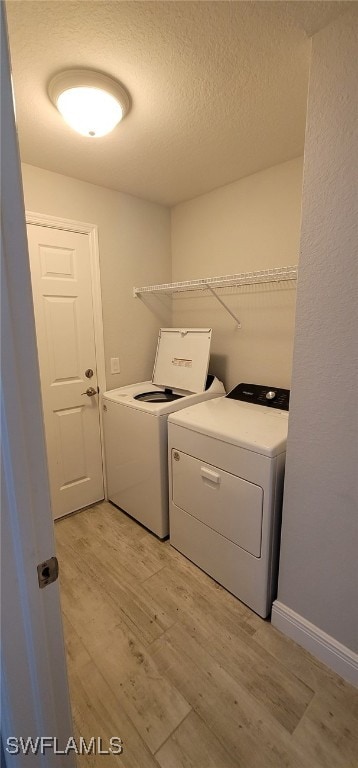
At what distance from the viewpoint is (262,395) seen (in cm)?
204

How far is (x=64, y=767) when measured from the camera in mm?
669

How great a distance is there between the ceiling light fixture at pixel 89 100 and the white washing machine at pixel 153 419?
135 cm

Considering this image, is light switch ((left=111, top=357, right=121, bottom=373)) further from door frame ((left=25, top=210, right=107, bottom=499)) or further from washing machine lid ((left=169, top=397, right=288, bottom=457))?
washing machine lid ((left=169, top=397, right=288, bottom=457))

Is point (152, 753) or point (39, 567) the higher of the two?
point (39, 567)

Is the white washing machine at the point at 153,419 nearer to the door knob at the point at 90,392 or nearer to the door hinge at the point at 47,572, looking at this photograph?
the door knob at the point at 90,392

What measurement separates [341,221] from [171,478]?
1524 mm

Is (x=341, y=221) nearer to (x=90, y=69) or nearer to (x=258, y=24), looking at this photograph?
(x=258, y=24)

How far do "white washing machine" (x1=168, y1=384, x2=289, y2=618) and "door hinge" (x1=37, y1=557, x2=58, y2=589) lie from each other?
0.98 meters

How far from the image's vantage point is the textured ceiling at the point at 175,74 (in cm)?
99

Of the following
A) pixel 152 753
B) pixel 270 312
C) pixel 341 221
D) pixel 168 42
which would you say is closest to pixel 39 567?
pixel 152 753

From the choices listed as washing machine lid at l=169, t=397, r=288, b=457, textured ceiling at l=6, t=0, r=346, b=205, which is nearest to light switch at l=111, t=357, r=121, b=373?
washing machine lid at l=169, t=397, r=288, b=457

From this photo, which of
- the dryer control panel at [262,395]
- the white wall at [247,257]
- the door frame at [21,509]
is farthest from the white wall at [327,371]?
the door frame at [21,509]

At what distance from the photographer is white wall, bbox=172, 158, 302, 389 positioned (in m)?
1.95

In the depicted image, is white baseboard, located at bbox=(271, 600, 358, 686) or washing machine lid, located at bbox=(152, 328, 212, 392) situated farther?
A: washing machine lid, located at bbox=(152, 328, 212, 392)
